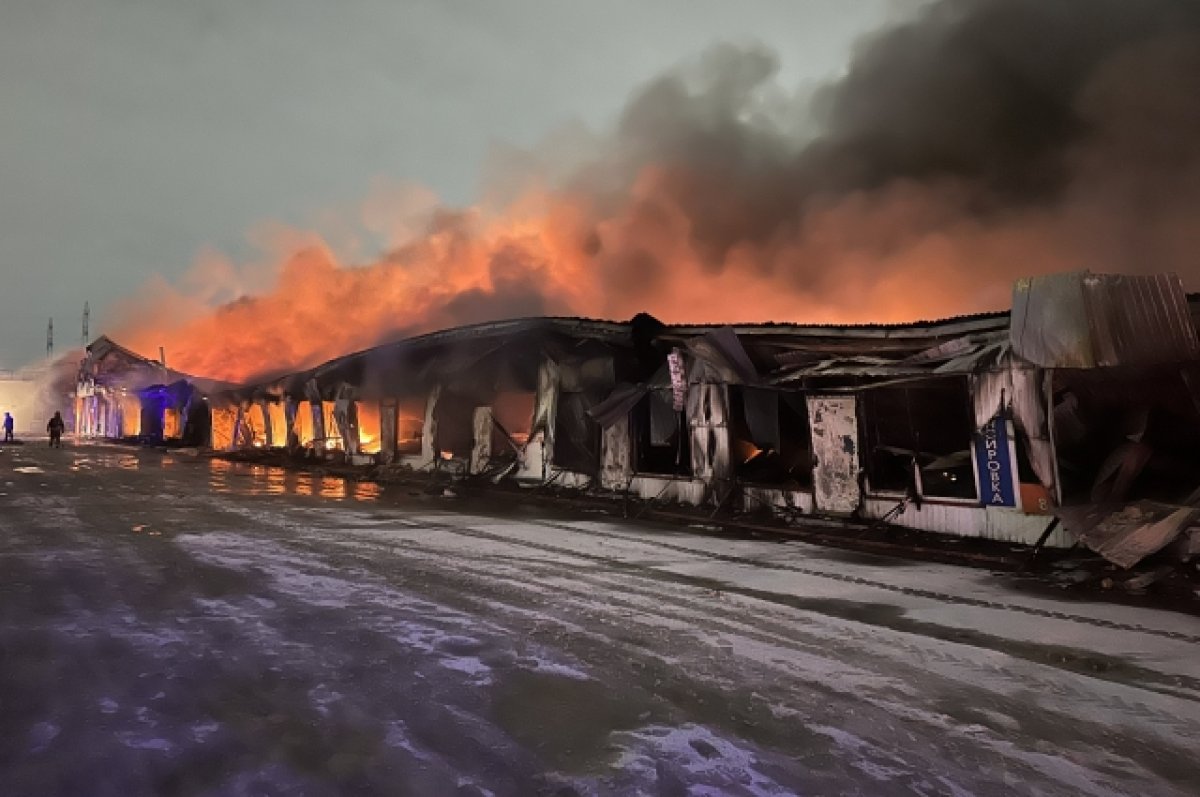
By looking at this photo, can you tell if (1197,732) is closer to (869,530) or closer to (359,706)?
(359,706)

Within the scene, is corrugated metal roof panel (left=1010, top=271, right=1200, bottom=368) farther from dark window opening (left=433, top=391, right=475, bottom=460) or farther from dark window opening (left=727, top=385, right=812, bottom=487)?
dark window opening (left=433, top=391, right=475, bottom=460)

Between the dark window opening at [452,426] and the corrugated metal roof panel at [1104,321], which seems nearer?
the corrugated metal roof panel at [1104,321]

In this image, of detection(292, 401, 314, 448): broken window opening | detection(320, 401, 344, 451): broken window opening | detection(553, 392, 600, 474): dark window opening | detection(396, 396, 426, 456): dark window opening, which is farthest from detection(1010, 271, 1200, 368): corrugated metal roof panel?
detection(292, 401, 314, 448): broken window opening

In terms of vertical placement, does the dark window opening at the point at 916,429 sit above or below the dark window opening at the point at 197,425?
below

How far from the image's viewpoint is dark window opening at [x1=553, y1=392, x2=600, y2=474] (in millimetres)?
17469

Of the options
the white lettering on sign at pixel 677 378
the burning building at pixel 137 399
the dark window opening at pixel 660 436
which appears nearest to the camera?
the white lettering on sign at pixel 677 378

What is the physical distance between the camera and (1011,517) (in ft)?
32.9

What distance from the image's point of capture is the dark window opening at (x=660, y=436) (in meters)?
15.3

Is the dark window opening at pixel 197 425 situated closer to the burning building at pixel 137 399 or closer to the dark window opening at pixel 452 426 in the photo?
the burning building at pixel 137 399

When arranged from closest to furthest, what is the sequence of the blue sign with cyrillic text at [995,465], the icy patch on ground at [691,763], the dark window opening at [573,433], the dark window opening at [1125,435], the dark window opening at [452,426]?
1. the icy patch on ground at [691,763]
2. the dark window opening at [1125,435]
3. the blue sign with cyrillic text at [995,465]
4. the dark window opening at [573,433]
5. the dark window opening at [452,426]

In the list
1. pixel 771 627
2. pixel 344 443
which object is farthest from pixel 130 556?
pixel 344 443

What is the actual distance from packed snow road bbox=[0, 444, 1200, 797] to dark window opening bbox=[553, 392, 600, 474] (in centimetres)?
841

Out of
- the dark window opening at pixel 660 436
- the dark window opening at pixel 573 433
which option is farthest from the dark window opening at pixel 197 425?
the dark window opening at pixel 660 436

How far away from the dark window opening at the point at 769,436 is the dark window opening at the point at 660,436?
1.21m
